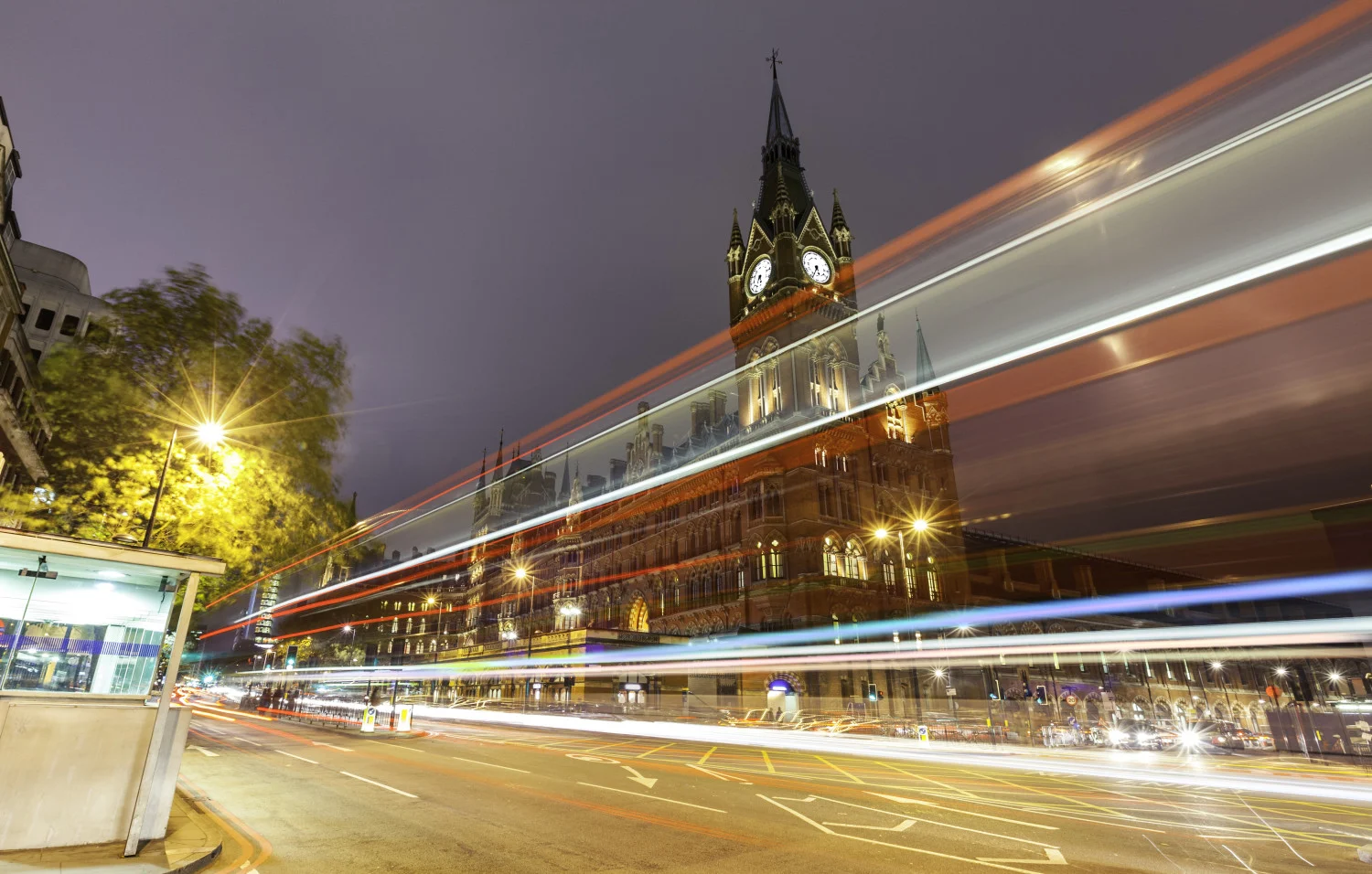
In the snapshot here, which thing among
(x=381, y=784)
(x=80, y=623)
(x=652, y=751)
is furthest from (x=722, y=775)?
(x=80, y=623)

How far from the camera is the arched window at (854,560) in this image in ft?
171

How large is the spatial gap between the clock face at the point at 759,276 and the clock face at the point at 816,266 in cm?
335

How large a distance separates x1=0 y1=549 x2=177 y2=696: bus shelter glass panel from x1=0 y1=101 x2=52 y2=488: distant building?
1518 cm

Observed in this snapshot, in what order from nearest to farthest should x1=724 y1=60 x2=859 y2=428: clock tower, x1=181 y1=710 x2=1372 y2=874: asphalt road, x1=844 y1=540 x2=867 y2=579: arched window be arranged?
x1=181 y1=710 x2=1372 y2=874: asphalt road → x1=844 y1=540 x2=867 y2=579: arched window → x1=724 y1=60 x2=859 y2=428: clock tower

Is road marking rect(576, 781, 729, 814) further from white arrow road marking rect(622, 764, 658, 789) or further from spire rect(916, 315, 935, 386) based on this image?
spire rect(916, 315, 935, 386)

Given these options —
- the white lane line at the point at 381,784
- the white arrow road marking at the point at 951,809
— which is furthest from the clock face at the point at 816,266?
the white lane line at the point at 381,784

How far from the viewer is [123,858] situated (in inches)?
298

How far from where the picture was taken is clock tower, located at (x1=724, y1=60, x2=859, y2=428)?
59281mm

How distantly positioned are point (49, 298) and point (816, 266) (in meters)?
59.5

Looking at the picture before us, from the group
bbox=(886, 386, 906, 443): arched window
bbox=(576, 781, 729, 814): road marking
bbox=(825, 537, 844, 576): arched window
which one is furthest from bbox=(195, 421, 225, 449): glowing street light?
bbox=(886, 386, 906, 443): arched window

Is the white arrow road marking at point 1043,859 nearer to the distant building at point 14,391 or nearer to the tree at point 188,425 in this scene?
the tree at point 188,425

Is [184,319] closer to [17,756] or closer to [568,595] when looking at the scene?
[17,756]

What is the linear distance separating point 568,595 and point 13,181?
5526 cm

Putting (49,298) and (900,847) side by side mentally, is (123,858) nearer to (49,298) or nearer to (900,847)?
(900,847)
